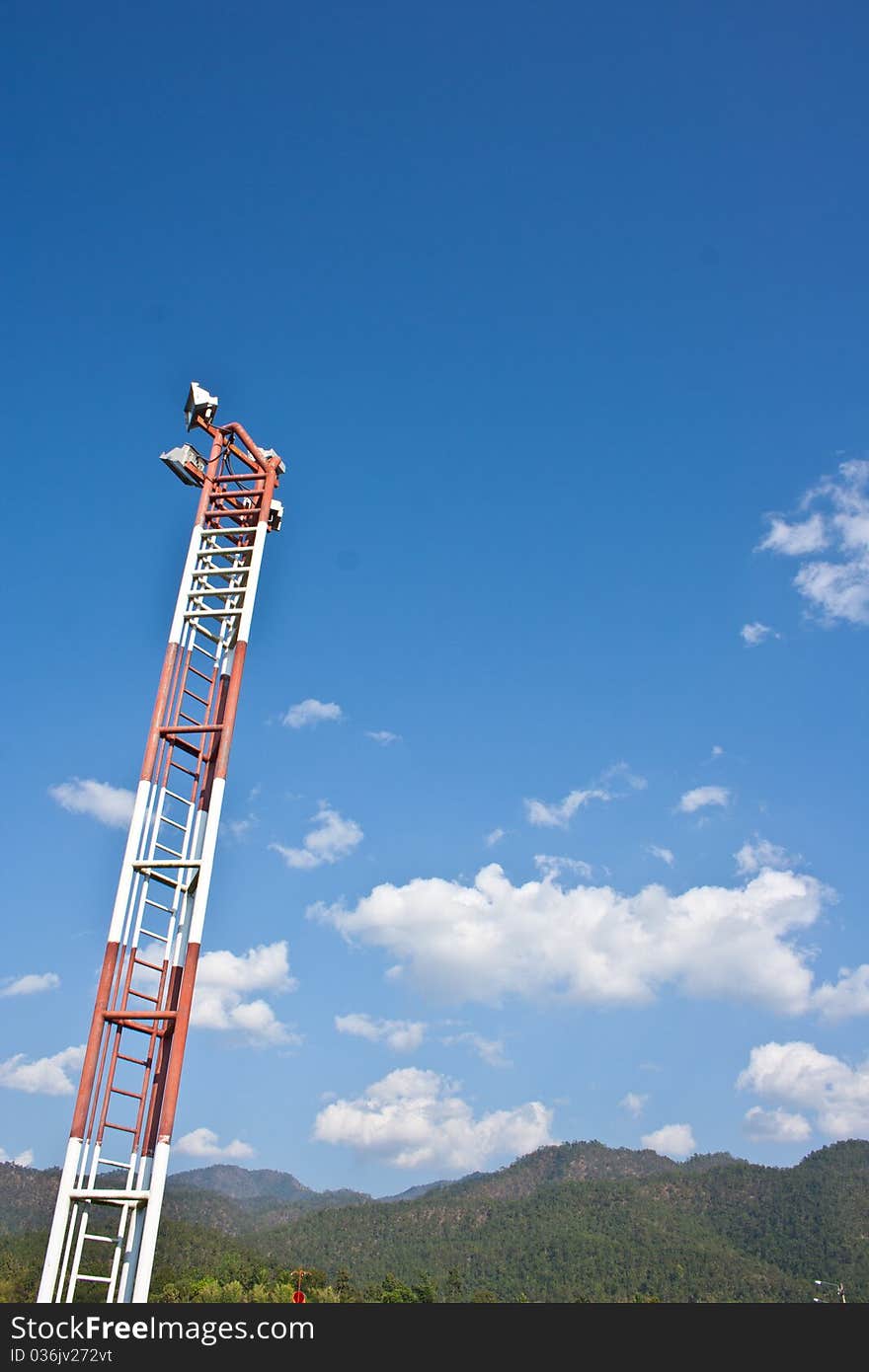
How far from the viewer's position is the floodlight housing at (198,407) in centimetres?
1869

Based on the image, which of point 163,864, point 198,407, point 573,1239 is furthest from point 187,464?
point 573,1239

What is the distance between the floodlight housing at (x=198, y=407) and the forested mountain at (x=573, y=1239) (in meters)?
83.3

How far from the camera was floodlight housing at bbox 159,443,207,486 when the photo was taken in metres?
18.4

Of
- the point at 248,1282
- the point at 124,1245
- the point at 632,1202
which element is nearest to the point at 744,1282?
the point at 632,1202

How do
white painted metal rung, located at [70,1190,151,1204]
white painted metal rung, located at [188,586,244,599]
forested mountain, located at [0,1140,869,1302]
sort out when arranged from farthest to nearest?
forested mountain, located at [0,1140,869,1302], white painted metal rung, located at [188,586,244,599], white painted metal rung, located at [70,1190,151,1204]

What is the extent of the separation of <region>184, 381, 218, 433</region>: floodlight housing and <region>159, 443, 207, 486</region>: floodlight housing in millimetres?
638

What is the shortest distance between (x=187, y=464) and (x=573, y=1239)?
142 m

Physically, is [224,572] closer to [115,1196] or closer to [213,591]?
[213,591]

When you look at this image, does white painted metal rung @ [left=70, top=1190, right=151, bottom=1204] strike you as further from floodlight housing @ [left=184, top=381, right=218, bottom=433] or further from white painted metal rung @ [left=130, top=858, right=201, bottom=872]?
floodlight housing @ [left=184, top=381, right=218, bottom=433]

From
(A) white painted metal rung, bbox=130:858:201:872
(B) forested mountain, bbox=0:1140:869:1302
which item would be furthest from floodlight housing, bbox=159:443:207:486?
(B) forested mountain, bbox=0:1140:869:1302

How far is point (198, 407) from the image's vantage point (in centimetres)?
1873
